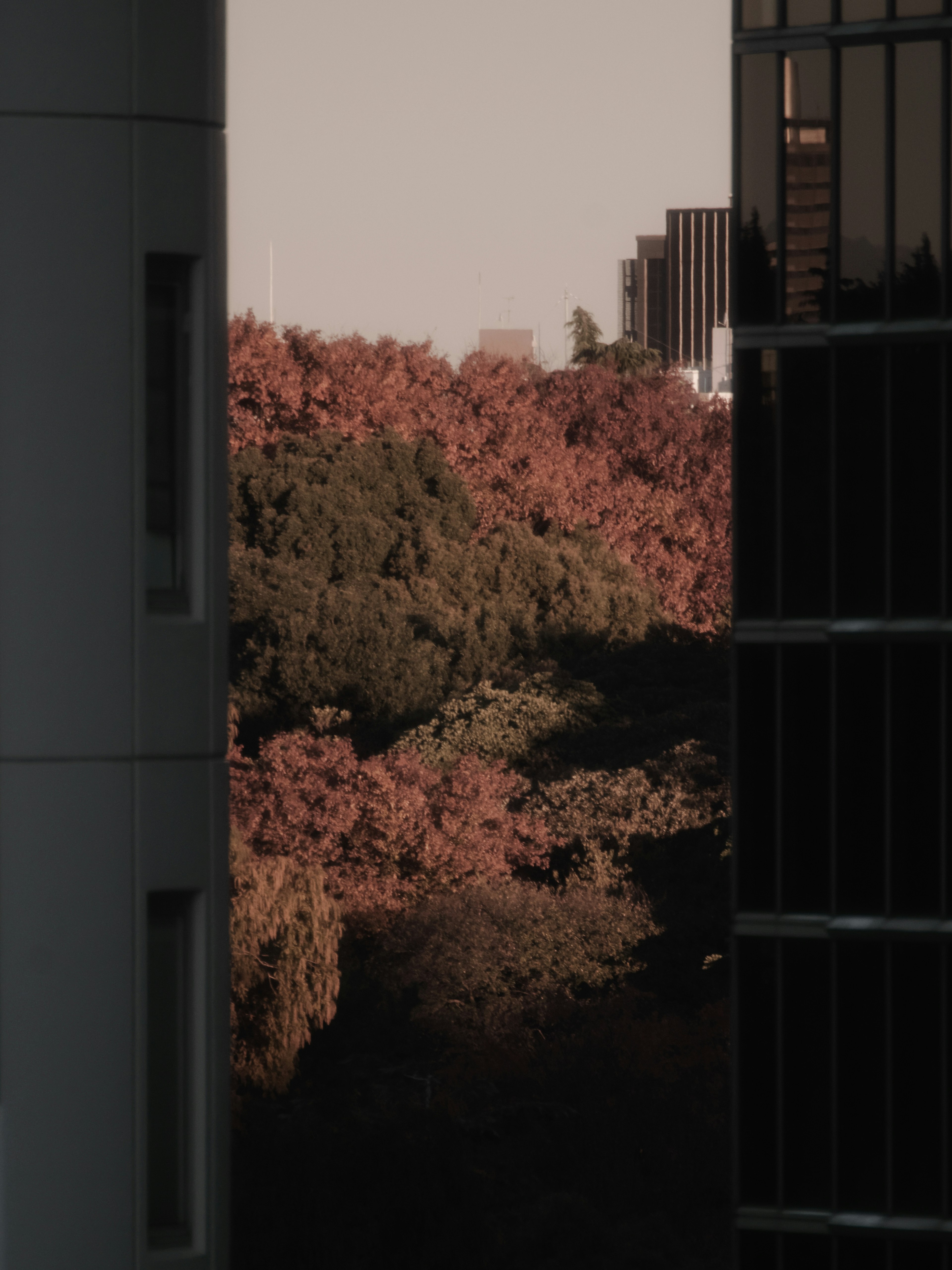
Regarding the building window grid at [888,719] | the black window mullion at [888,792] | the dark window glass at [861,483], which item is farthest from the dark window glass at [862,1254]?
the dark window glass at [861,483]

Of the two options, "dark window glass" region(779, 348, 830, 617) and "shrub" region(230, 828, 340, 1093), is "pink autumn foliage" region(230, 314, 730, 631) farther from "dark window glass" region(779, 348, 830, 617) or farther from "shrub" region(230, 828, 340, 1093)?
"dark window glass" region(779, 348, 830, 617)

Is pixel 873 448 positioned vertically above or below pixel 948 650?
above

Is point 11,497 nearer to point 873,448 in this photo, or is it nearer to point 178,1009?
point 178,1009

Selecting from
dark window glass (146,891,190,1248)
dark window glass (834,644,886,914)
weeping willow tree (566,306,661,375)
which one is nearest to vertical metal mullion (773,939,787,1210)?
dark window glass (834,644,886,914)

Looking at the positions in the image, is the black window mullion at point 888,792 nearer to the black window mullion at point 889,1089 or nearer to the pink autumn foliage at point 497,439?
the black window mullion at point 889,1089

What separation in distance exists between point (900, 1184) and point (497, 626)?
32.0 meters

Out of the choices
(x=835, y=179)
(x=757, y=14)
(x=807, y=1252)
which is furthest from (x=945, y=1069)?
(x=757, y=14)

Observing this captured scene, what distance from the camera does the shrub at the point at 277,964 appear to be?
88.4 ft

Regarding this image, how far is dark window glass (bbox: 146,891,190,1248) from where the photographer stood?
8234mm

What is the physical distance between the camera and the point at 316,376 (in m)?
47.8

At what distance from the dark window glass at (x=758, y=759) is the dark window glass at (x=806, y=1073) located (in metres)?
0.42

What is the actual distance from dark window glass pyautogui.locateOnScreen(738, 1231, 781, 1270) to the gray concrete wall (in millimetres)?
4136

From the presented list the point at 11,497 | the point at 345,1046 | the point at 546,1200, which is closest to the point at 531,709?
the point at 345,1046

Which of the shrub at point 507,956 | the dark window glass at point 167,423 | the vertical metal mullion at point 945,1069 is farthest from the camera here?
the shrub at point 507,956
